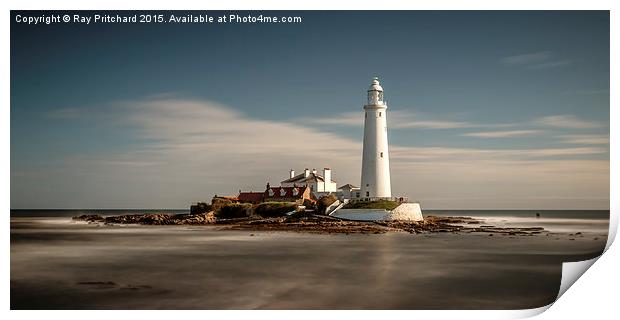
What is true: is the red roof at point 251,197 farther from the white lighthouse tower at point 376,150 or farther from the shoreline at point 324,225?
the white lighthouse tower at point 376,150

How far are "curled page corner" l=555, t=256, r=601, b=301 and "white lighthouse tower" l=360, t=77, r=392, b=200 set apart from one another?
23.4 ft

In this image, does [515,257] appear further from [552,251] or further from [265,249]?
[265,249]

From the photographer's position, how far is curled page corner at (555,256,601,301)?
21.4 ft

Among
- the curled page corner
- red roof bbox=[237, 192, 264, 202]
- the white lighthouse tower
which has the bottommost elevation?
the curled page corner

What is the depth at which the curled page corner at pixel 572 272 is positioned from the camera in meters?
6.52

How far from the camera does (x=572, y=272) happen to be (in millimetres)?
7152

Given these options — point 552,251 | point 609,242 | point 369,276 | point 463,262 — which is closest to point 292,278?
point 369,276

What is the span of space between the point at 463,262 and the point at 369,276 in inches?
69.9

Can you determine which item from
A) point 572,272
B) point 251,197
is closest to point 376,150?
point 251,197

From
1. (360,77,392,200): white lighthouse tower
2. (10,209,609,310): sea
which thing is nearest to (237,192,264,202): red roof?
(360,77,392,200): white lighthouse tower

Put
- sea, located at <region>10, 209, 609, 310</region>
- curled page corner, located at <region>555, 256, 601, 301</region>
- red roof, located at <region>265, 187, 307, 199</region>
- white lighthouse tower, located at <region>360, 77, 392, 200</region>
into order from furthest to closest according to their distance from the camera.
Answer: red roof, located at <region>265, 187, 307, 199</region> < white lighthouse tower, located at <region>360, 77, 392, 200</region> < curled page corner, located at <region>555, 256, 601, 301</region> < sea, located at <region>10, 209, 609, 310</region>

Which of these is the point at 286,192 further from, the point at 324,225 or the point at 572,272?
the point at 572,272

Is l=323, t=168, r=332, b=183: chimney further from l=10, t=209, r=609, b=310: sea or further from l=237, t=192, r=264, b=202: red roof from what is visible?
l=10, t=209, r=609, b=310: sea

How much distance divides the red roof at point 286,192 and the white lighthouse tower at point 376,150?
4.12 meters
